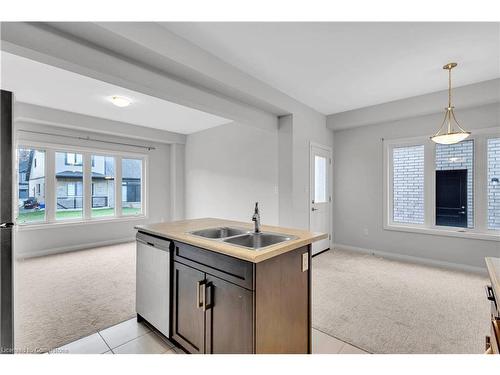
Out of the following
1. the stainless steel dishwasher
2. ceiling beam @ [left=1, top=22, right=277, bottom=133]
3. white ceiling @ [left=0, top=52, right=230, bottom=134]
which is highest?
white ceiling @ [left=0, top=52, right=230, bottom=134]

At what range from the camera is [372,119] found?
164 inches

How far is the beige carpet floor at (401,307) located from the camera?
196cm

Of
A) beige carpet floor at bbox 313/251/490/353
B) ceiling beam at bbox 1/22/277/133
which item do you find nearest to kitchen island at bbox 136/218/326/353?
beige carpet floor at bbox 313/251/490/353

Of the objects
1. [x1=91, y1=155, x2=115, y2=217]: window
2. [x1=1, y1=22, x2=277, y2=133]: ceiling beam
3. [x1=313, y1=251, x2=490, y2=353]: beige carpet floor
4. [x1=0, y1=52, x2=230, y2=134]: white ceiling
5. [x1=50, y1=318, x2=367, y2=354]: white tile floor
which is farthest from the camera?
[x1=91, y1=155, x2=115, y2=217]: window

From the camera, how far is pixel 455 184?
3.75 meters

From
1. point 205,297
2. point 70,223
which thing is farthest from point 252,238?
point 70,223

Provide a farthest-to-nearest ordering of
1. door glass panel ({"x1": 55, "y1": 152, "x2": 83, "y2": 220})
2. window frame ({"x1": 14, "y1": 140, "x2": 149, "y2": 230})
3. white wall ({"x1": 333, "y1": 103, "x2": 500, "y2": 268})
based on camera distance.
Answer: door glass panel ({"x1": 55, "y1": 152, "x2": 83, "y2": 220}) → window frame ({"x1": 14, "y1": 140, "x2": 149, "y2": 230}) → white wall ({"x1": 333, "y1": 103, "x2": 500, "y2": 268})

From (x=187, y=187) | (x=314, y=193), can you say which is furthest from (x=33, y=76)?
(x=314, y=193)

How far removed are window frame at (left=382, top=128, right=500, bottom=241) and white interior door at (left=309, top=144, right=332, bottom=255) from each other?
38.6 inches

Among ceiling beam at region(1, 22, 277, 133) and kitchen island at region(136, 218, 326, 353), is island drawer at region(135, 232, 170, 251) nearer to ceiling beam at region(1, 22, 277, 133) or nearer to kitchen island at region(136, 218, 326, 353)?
kitchen island at region(136, 218, 326, 353)

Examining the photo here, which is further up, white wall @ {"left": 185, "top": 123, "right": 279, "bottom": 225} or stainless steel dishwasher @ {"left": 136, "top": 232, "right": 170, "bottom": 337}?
white wall @ {"left": 185, "top": 123, "right": 279, "bottom": 225}

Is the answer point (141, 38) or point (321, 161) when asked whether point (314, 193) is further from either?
point (141, 38)

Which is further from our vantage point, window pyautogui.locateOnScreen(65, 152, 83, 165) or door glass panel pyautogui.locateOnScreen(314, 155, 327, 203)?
window pyautogui.locateOnScreen(65, 152, 83, 165)

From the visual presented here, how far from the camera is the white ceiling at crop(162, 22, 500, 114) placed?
6.88ft
